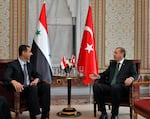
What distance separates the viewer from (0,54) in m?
6.69

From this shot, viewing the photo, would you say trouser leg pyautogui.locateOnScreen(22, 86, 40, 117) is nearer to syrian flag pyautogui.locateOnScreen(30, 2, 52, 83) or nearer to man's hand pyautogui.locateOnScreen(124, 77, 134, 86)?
syrian flag pyautogui.locateOnScreen(30, 2, 52, 83)

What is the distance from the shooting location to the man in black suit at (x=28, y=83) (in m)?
4.23

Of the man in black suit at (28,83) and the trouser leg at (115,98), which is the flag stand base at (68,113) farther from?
the trouser leg at (115,98)

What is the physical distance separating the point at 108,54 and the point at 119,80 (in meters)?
2.36

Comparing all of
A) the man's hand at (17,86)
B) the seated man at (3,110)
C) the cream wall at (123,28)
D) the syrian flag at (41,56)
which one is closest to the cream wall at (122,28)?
the cream wall at (123,28)

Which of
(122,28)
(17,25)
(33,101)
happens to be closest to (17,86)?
(33,101)

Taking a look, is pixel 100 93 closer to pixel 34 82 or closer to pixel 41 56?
pixel 34 82

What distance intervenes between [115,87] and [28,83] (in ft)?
4.21

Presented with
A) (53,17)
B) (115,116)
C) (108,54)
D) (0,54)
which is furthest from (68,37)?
(115,116)

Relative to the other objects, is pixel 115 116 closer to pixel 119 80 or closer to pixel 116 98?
pixel 116 98

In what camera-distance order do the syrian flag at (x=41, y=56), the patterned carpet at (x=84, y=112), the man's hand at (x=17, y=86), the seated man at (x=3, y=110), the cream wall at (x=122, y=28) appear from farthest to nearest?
the cream wall at (x=122, y=28), the syrian flag at (x=41, y=56), the patterned carpet at (x=84, y=112), the man's hand at (x=17, y=86), the seated man at (x=3, y=110)

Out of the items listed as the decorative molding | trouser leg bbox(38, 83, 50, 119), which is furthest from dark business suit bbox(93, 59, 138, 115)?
the decorative molding

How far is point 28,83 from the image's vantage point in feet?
15.1

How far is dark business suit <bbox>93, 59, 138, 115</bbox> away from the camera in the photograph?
179 inches
